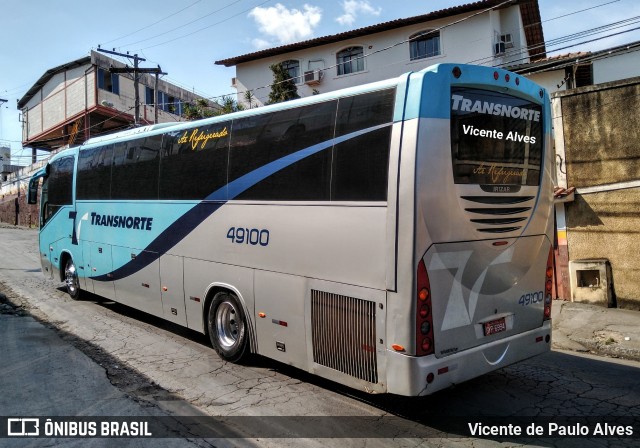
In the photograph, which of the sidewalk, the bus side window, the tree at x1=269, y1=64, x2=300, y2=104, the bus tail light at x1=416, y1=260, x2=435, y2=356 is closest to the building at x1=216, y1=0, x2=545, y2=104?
the tree at x1=269, y1=64, x2=300, y2=104

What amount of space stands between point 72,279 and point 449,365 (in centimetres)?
942

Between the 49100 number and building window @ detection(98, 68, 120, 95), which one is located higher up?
building window @ detection(98, 68, 120, 95)

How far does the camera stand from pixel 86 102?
3294 centimetres

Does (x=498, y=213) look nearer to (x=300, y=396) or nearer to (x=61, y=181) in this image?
(x=300, y=396)

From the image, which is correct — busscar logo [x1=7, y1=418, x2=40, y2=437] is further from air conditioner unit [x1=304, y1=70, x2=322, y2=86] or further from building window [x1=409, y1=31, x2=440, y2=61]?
building window [x1=409, y1=31, x2=440, y2=61]

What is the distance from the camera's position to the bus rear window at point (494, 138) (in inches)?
177

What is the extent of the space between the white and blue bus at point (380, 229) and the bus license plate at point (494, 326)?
0.06 feet

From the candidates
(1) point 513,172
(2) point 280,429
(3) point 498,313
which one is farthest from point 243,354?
(1) point 513,172

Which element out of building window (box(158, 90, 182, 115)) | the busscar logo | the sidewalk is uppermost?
building window (box(158, 90, 182, 115))

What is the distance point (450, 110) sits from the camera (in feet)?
14.4

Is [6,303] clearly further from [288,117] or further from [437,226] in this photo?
[437,226]

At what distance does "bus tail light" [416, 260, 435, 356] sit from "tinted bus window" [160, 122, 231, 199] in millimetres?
3272

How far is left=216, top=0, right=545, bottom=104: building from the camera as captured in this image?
74.1ft

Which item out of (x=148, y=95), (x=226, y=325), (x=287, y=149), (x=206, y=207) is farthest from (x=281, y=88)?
(x=287, y=149)
